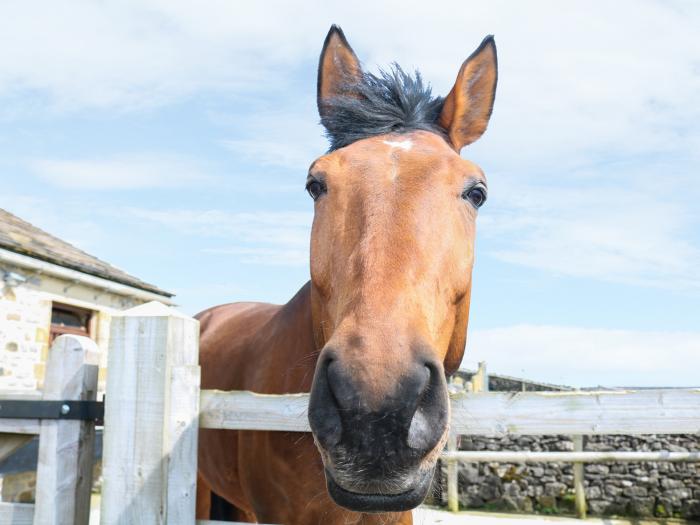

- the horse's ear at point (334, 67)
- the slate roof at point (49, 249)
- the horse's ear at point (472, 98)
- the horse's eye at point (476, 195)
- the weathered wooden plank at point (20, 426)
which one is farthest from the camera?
the slate roof at point (49, 249)

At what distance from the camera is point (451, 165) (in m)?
2.48

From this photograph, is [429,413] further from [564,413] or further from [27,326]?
[27,326]

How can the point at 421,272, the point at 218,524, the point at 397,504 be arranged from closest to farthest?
the point at 397,504, the point at 421,272, the point at 218,524

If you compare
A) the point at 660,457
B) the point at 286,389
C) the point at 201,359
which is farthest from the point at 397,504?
the point at 660,457

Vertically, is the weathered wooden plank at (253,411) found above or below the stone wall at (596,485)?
above

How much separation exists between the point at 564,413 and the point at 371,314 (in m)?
0.88

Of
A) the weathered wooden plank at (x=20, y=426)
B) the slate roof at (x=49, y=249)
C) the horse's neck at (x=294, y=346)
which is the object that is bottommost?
the weathered wooden plank at (x=20, y=426)

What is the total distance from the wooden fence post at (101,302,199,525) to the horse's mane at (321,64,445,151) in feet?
3.51

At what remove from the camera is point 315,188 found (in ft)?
8.41

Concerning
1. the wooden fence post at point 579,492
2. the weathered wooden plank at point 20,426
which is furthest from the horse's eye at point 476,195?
the wooden fence post at point 579,492

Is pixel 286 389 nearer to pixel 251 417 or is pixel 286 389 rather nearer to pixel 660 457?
pixel 251 417

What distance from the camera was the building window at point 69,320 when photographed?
13047mm

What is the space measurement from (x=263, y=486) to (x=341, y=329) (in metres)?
1.41

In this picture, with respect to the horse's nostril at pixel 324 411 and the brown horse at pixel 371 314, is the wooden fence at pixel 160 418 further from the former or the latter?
the horse's nostril at pixel 324 411
